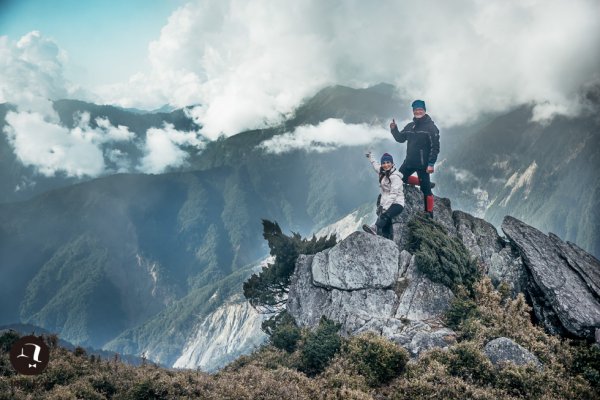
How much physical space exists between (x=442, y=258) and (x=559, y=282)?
5.73m

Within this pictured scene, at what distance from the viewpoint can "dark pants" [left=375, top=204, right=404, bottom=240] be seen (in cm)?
2395

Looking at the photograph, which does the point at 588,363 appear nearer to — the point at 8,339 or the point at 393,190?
the point at 393,190

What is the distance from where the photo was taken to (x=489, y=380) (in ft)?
41.6

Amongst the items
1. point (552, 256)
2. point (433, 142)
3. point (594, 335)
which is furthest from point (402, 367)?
point (433, 142)

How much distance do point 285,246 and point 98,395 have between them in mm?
17929

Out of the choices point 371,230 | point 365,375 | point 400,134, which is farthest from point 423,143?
point 365,375

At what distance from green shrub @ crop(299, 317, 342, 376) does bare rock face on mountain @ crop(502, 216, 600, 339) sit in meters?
10.4

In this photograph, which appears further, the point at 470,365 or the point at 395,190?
the point at 395,190

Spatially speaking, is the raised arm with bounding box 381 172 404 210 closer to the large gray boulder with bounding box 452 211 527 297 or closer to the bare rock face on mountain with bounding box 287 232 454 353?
the bare rock face on mountain with bounding box 287 232 454 353

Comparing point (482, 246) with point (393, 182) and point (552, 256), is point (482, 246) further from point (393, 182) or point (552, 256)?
point (393, 182)

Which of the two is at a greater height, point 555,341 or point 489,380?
point 555,341

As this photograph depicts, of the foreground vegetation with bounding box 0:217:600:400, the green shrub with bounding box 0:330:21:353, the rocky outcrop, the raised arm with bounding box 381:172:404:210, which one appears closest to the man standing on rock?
the raised arm with bounding box 381:172:404:210

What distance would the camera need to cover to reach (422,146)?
81.8ft

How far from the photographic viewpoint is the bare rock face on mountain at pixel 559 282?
1691cm
